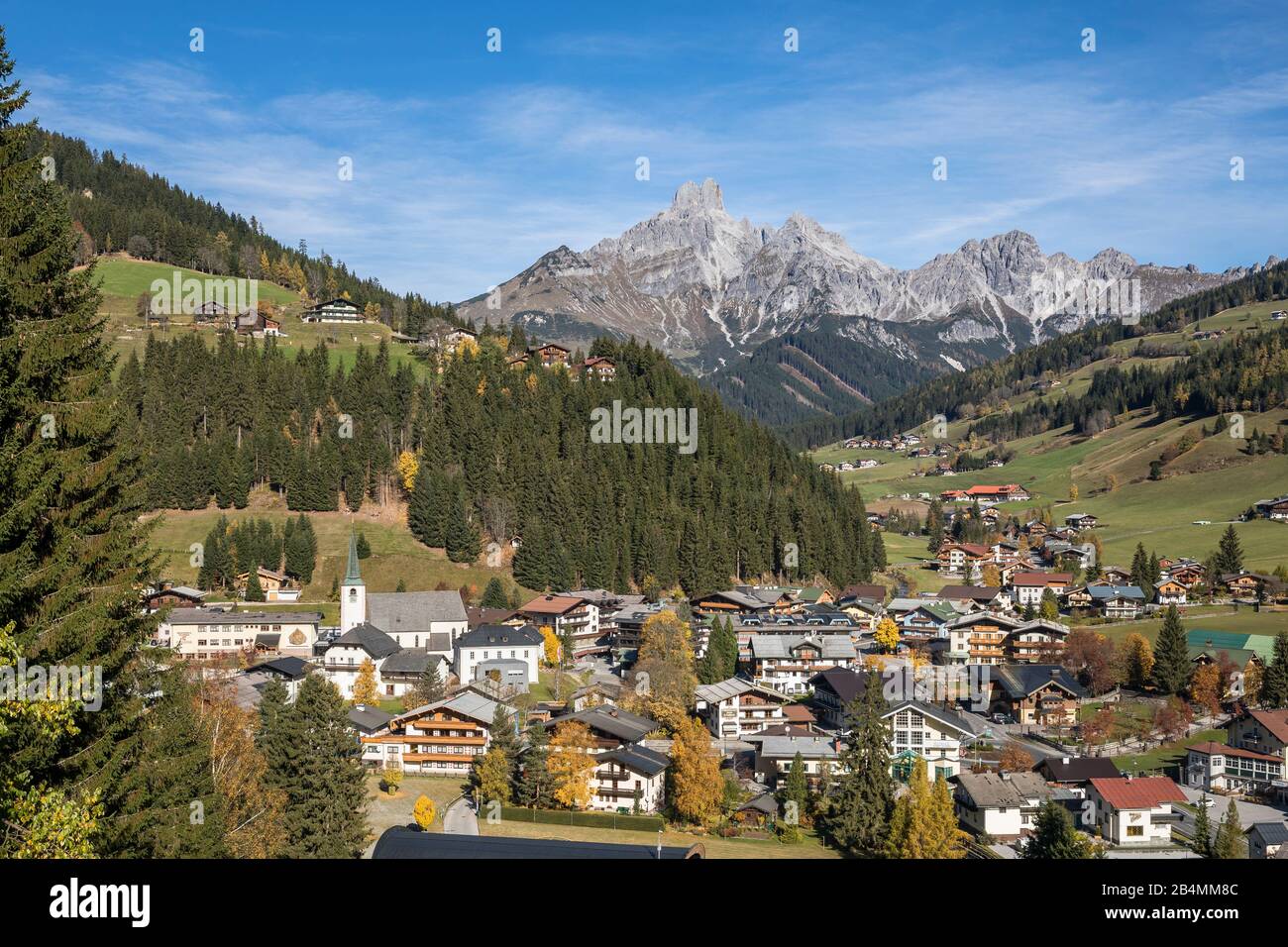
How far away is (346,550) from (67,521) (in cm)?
8476

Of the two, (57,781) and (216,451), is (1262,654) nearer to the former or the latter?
(57,781)

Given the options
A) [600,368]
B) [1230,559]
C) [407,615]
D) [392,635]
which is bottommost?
[392,635]

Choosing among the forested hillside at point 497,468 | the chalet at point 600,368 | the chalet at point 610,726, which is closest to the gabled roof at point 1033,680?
the chalet at point 610,726

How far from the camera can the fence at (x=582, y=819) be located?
49969 mm

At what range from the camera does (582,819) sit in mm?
50094

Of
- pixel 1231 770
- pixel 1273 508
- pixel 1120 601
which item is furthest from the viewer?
pixel 1273 508

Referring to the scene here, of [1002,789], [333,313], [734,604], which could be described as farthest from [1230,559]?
[333,313]

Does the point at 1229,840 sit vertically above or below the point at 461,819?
above

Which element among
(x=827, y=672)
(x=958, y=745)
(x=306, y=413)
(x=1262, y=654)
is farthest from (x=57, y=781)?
(x=306, y=413)

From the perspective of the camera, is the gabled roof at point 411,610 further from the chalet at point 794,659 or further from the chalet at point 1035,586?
the chalet at point 1035,586

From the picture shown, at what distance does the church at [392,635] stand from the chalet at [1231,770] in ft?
165

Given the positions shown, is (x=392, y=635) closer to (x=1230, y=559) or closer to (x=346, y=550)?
(x=346, y=550)

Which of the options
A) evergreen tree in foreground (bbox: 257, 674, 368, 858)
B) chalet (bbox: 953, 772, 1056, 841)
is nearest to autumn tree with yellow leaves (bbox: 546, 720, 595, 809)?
evergreen tree in foreground (bbox: 257, 674, 368, 858)
